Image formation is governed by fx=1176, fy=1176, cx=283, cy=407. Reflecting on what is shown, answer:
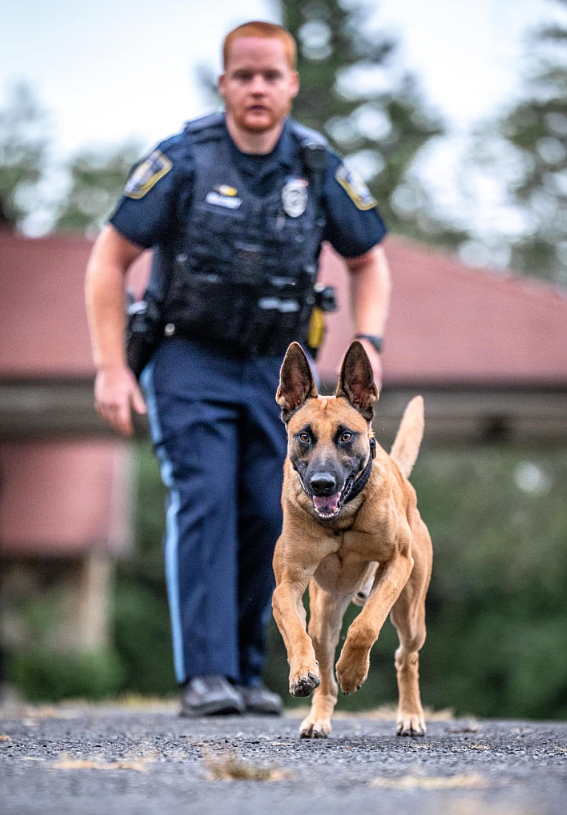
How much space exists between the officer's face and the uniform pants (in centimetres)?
98

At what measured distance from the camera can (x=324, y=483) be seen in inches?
139

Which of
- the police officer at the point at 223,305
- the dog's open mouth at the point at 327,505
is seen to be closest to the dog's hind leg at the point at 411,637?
the dog's open mouth at the point at 327,505

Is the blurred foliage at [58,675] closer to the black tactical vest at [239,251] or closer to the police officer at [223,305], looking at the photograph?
the police officer at [223,305]

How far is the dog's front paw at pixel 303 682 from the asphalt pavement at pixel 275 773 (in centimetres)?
15

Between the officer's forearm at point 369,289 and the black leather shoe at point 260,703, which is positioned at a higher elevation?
the officer's forearm at point 369,289

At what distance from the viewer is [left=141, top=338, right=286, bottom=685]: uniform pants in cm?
493

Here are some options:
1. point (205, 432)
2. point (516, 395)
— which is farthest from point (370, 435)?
point (516, 395)

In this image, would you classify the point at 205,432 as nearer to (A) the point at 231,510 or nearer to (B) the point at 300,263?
(A) the point at 231,510

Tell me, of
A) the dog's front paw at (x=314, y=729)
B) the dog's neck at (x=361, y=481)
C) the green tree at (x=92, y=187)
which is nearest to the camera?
the dog's neck at (x=361, y=481)

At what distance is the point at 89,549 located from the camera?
24984mm

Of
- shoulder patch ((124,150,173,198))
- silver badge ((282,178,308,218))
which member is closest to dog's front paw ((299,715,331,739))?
silver badge ((282,178,308,218))

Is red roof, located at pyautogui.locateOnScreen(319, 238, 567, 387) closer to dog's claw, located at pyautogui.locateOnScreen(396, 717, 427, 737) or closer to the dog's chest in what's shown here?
dog's claw, located at pyautogui.locateOnScreen(396, 717, 427, 737)

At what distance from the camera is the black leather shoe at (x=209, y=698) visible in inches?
185

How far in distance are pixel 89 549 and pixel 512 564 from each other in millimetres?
10010
